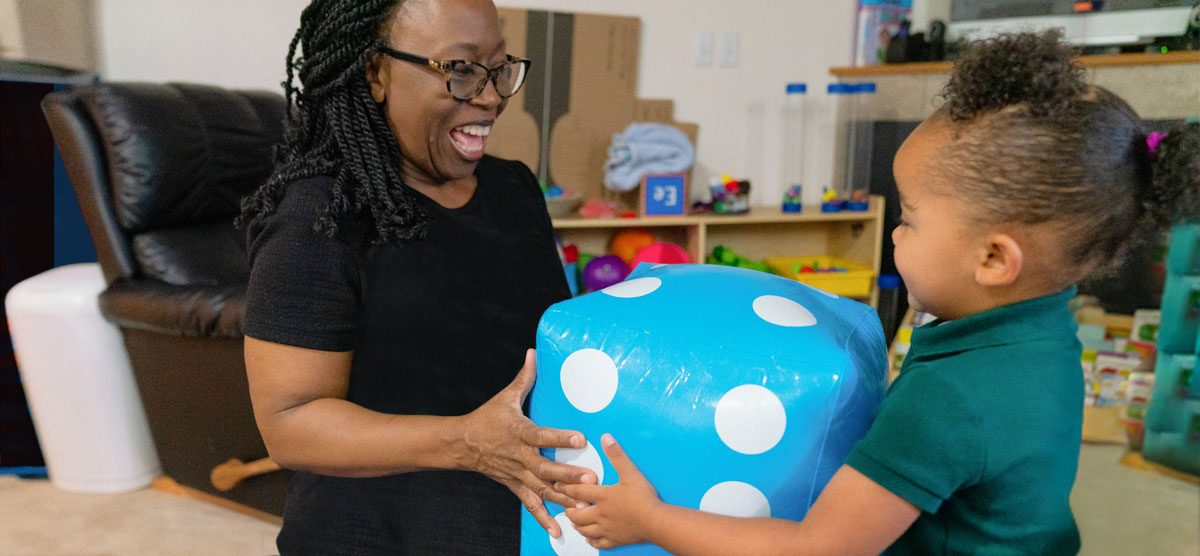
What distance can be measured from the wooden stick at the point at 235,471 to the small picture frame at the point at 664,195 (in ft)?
5.08

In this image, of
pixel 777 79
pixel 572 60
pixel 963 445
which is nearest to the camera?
pixel 963 445

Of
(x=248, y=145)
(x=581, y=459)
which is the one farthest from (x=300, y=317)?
(x=248, y=145)

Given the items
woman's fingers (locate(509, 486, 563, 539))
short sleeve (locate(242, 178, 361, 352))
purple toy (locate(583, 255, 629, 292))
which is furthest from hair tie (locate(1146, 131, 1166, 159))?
purple toy (locate(583, 255, 629, 292))

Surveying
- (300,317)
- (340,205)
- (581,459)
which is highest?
(340,205)

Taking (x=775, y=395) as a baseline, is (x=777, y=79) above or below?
above

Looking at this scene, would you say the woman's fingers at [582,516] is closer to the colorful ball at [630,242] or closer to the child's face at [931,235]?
the child's face at [931,235]

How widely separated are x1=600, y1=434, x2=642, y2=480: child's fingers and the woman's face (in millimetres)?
413

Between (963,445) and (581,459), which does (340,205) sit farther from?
(963,445)

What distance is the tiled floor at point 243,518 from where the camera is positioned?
4.79 ft

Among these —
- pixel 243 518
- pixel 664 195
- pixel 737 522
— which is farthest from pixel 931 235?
pixel 664 195

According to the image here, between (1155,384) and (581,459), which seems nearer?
(581,459)

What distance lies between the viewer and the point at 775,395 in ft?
2.19

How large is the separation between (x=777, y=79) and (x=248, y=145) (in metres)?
2.03

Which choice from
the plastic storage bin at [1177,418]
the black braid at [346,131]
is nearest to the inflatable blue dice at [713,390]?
the black braid at [346,131]
